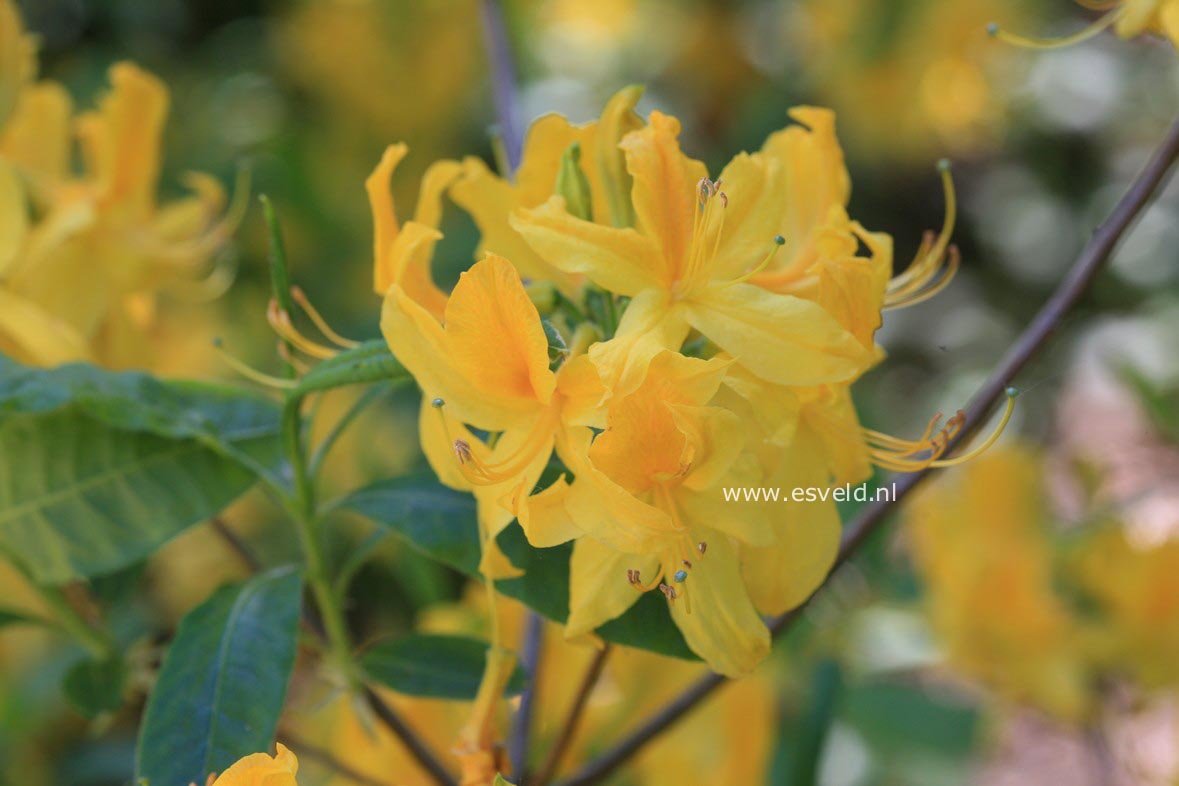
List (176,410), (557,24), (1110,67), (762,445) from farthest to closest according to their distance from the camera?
(1110,67)
(557,24)
(176,410)
(762,445)

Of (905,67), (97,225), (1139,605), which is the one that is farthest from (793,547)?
(905,67)

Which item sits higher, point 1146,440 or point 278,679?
point 278,679

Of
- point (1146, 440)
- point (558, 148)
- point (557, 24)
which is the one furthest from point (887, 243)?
point (557, 24)

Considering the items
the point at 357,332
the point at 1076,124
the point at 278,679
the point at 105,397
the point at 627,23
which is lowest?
the point at 1076,124

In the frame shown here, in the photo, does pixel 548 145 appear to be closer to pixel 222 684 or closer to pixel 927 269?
pixel 927 269

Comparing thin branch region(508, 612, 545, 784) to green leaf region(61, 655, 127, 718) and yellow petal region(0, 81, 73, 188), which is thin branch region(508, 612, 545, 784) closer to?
green leaf region(61, 655, 127, 718)

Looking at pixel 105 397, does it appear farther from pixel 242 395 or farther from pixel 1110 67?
pixel 1110 67

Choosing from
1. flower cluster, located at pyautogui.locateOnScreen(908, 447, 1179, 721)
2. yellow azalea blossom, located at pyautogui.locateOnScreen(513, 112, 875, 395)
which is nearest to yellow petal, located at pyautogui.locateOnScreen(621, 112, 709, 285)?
yellow azalea blossom, located at pyautogui.locateOnScreen(513, 112, 875, 395)

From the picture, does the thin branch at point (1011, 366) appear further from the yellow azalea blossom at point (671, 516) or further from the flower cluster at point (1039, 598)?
the flower cluster at point (1039, 598)

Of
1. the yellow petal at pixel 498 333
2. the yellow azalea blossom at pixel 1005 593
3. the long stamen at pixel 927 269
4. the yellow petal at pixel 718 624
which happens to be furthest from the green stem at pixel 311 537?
the yellow azalea blossom at pixel 1005 593
